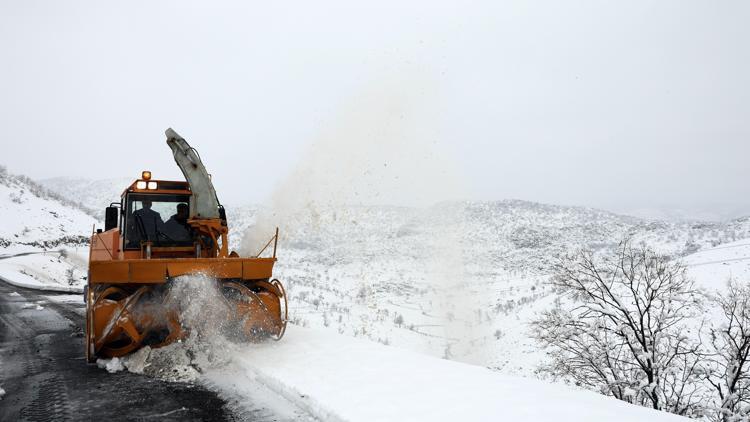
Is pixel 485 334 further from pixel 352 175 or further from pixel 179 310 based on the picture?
pixel 179 310

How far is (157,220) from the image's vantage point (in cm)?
811

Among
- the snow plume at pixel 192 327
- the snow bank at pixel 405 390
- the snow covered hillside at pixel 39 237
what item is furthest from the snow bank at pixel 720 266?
the snow covered hillside at pixel 39 237

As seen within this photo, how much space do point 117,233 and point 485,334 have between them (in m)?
14.1

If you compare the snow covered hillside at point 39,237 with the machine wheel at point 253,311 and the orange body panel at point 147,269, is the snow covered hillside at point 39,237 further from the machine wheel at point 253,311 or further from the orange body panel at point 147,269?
the machine wheel at point 253,311

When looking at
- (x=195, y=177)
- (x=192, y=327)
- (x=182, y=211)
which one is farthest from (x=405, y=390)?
(x=182, y=211)

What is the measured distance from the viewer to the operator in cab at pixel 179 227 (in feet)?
26.8

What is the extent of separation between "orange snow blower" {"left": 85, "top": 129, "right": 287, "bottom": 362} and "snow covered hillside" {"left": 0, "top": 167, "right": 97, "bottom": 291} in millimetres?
16634

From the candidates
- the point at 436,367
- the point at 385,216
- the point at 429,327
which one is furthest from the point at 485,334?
the point at 385,216

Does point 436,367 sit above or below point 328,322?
above

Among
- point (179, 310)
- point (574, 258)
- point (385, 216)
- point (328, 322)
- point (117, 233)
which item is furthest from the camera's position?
point (385, 216)

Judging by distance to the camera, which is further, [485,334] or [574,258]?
[485,334]

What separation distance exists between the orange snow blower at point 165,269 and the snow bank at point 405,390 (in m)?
0.82

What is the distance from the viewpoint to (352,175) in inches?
413

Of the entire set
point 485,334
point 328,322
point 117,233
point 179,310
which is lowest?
point 485,334
